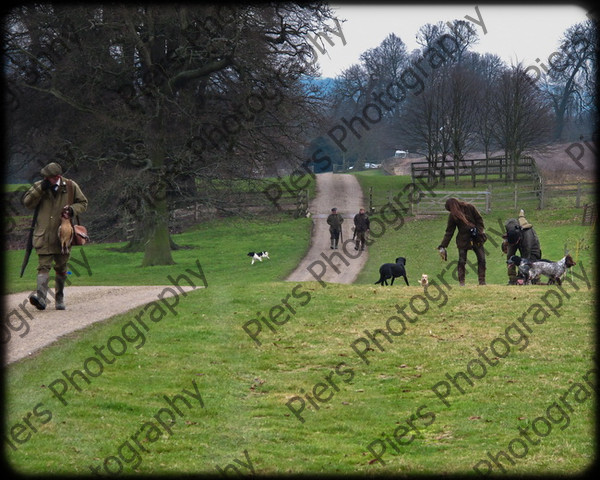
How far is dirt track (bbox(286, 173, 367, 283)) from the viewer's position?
106 ft

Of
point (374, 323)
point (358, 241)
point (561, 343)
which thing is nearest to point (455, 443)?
point (561, 343)

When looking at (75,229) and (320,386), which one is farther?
(75,229)

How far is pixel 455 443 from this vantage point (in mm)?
8656

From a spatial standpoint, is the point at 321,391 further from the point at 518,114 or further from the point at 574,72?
the point at 518,114

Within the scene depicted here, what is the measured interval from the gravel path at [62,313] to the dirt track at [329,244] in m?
12.6

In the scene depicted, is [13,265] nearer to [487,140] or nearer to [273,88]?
[273,88]

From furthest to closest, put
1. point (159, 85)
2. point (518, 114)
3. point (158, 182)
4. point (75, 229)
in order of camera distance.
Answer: point (518, 114)
point (159, 85)
point (158, 182)
point (75, 229)

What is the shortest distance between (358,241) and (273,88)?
359 inches

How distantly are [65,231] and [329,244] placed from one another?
2741 centimetres

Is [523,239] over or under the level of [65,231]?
under

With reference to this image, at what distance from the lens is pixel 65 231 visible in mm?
13766

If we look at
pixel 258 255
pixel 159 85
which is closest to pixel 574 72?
pixel 258 255

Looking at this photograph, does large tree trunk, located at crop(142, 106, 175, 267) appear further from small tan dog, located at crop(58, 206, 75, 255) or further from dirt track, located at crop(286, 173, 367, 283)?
small tan dog, located at crop(58, 206, 75, 255)

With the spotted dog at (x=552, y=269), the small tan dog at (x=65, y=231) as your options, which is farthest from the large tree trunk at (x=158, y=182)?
the small tan dog at (x=65, y=231)
